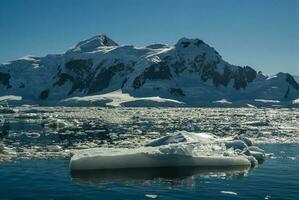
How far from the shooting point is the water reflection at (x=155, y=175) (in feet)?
90.0

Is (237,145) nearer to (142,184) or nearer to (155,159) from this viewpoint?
(155,159)

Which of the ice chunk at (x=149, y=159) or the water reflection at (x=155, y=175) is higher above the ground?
the ice chunk at (x=149, y=159)

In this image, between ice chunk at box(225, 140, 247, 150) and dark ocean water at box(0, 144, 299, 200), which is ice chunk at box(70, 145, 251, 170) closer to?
dark ocean water at box(0, 144, 299, 200)

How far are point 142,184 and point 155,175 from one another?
2930 mm

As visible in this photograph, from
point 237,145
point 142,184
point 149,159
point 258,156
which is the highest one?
point 237,145

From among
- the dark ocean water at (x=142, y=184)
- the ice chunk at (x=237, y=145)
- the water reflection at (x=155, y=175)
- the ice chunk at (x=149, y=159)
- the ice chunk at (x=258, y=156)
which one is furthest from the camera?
the ice chunk at (x=237, y=145)

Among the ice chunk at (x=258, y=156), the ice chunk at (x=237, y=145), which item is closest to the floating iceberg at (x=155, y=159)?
the ice chunk at (x=258, y=156)

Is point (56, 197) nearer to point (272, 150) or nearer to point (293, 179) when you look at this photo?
point (293, 179)

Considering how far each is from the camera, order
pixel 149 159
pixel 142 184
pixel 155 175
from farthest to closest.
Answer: pixel 149 159, pixel 155 175, pixel 142 184

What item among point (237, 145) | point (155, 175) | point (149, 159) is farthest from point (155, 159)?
point (237, 145)

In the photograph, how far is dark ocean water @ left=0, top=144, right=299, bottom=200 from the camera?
24.2 metres

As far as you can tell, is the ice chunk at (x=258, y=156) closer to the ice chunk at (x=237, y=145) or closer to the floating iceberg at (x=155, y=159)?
the ice chunk at (x=237, y=145)

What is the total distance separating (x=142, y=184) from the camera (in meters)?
26.8

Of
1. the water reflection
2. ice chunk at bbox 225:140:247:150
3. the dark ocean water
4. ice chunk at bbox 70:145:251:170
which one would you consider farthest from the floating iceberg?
ice chunk at bbox 225:140:247:150
